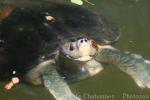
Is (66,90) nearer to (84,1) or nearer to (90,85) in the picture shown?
(90,85)

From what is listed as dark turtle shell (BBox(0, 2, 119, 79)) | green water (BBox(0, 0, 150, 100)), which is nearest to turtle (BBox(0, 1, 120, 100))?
dark turtle shell (BBox(0, 2, 119, 79))

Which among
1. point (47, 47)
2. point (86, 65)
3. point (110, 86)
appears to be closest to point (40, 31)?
A: point (47, 47)

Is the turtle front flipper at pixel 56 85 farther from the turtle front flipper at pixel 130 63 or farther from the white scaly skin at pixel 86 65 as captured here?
the turtle front flipper at pixel 130 63

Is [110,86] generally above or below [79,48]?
below

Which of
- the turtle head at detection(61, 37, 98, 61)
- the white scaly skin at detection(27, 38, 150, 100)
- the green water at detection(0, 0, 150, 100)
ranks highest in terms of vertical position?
the turtle head at detection(61, 37, 98, 61)

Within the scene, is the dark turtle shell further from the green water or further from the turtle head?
the green water

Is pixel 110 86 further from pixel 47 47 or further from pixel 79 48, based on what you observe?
pixel 47 47

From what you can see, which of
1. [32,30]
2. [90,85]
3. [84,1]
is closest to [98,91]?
[90,85]
